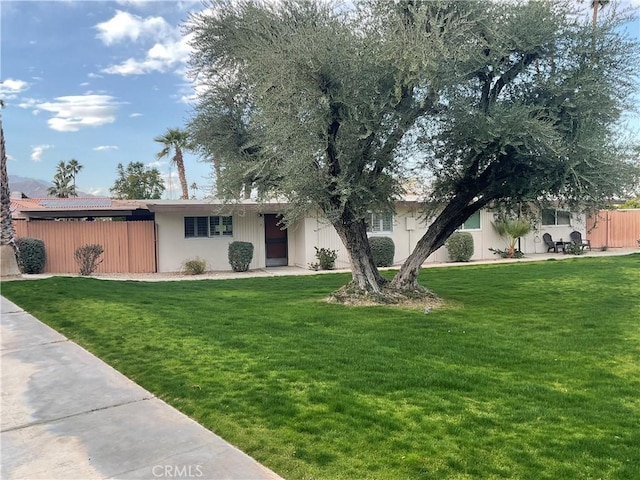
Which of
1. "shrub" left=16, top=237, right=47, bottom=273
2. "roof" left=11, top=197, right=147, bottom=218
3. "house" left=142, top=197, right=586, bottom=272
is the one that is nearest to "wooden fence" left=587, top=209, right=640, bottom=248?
"house" left=142, top=197, right=586, bottom=272

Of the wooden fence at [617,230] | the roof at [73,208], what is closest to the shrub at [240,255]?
the roof at [73,208]

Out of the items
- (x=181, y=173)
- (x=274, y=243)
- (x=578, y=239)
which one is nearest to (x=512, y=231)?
(x=578, y=239)

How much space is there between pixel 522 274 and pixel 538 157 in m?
7.79

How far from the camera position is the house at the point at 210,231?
59.7 feet

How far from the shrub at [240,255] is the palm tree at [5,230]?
6.69 meters

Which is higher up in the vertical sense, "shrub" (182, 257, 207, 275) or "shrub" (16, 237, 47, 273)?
"shrub" (16, 237, 47, 273)

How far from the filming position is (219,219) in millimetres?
19250

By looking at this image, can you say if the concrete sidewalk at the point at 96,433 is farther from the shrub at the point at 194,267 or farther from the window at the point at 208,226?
the window at the point at 208,226

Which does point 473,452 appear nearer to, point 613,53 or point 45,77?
point 613,53

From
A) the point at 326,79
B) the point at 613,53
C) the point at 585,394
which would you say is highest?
the point at 613,53

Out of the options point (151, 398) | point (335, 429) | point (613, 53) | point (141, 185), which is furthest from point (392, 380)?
point (141, 185)

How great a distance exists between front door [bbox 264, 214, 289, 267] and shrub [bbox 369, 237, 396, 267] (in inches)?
140
